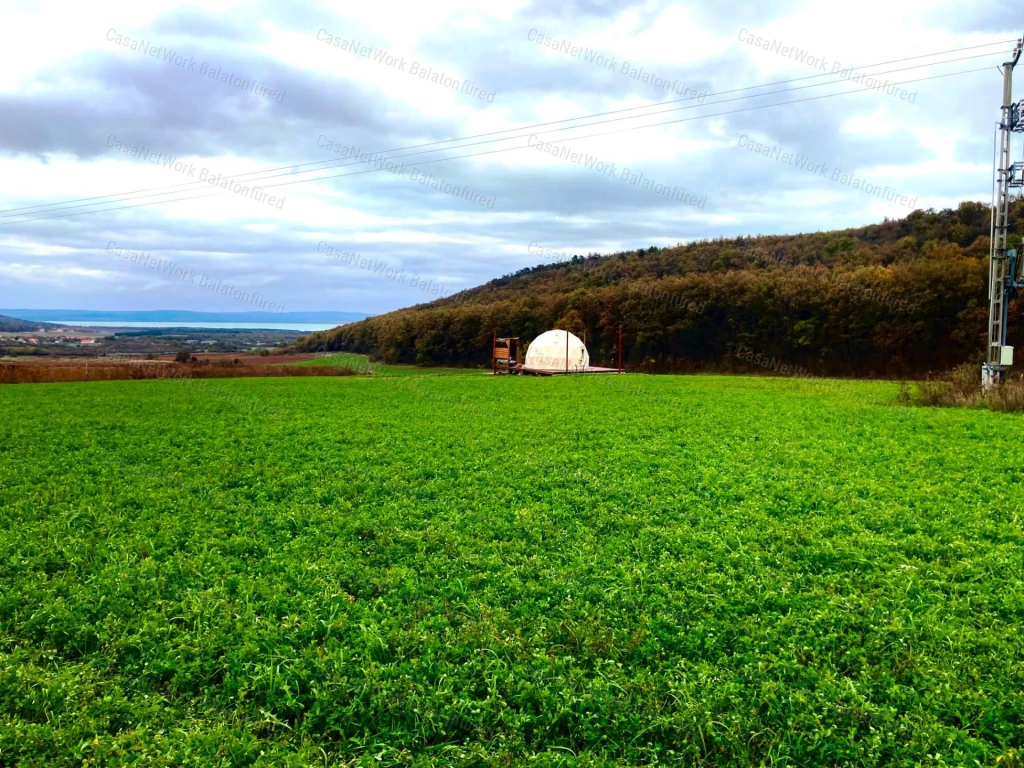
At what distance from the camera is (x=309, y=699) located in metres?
4.20

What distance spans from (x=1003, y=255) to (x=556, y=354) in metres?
25.6

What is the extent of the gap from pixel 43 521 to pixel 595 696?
675 centimetres

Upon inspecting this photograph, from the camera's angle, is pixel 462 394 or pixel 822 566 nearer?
pixel 822 566

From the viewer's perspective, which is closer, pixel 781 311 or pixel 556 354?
pixel 556 354

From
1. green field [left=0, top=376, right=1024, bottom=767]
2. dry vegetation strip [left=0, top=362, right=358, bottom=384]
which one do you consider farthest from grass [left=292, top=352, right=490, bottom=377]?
green field [left=0, top=376, right=1024, bottom=767]

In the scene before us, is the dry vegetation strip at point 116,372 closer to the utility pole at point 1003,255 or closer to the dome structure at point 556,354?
the dome structure at point 556,354

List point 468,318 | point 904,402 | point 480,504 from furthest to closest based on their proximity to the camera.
Answer: point 468,318
point 904,402
point 480,504

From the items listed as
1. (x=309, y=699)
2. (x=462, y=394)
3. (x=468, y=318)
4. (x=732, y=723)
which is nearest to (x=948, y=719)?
(x=732, y=723)

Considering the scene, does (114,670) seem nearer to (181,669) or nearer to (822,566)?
(181,669)

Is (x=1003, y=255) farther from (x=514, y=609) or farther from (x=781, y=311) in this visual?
(x=781, y=311)

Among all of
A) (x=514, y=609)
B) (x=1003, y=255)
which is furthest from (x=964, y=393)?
(x=514, y=609)

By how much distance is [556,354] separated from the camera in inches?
1666

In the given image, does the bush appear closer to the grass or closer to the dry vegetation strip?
the grass

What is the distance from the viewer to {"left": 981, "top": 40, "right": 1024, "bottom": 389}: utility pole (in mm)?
18780
